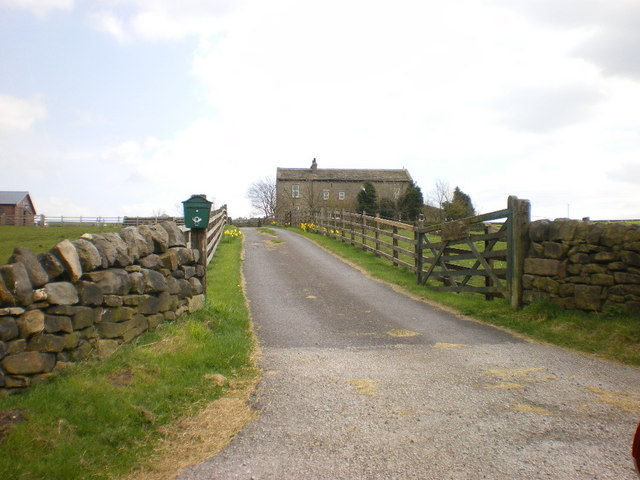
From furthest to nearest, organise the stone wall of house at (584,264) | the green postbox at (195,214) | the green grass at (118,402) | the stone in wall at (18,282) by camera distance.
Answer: the green postbox at (195,214) → the stone wall of house at (584,264) → the stone in wall at (18,282) → the green grass at (118,402)

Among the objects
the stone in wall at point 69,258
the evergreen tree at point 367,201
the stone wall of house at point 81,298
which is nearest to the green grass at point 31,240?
the stone wall of house at point 81,298

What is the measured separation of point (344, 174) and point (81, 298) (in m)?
60.7

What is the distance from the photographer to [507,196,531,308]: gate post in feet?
31.7

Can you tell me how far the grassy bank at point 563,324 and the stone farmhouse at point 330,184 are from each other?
50163 millimetres

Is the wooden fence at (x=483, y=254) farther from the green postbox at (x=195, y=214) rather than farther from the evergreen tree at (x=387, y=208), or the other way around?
the evergreen tree at (x=387, y=208)

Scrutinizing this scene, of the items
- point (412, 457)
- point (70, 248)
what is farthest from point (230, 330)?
point (412, 457)

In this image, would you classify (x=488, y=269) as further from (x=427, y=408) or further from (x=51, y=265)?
(x=51, y=265)

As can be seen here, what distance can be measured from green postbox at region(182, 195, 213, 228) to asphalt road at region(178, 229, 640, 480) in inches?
79.6

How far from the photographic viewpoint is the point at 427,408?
5.06 metres

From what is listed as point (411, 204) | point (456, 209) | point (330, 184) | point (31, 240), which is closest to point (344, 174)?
point (330, 184)

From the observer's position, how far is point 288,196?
6212 centimetres

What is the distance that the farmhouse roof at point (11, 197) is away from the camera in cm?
5453

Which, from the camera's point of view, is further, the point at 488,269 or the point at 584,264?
the point at 488,269

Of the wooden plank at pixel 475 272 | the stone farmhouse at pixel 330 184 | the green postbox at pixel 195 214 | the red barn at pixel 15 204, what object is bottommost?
the wooden plank at pixel 475 272
